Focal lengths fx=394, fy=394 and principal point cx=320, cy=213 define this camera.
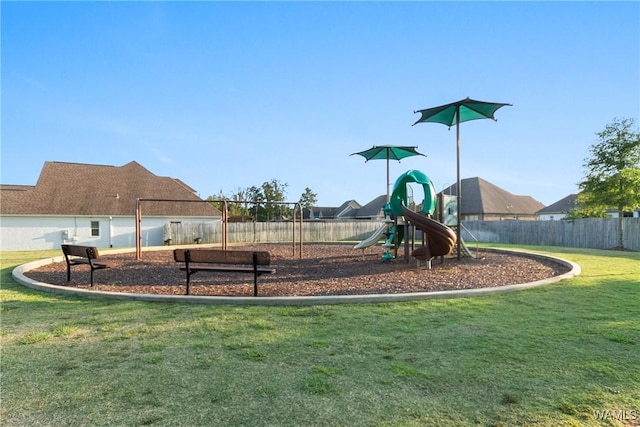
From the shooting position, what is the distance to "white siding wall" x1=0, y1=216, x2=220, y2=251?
1078 inches

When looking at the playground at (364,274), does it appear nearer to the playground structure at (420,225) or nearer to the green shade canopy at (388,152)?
the playground structure at (420,225)

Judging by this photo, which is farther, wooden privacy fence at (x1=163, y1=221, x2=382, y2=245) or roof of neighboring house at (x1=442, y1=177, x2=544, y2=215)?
roof of neighboring house at (x1=442, y1=177, x2=544, y2=215)

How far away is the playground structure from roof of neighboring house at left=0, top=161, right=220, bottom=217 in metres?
20.2

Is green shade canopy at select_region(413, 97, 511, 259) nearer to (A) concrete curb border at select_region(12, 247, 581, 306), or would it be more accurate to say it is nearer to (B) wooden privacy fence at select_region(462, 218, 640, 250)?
(A) concrete curb border at select_region(12, 247, 581, 306)

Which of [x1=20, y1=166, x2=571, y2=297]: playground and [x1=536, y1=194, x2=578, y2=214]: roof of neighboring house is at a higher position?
[x1=536, y1=194, x2=578, y2=214]: roof of neighboring house

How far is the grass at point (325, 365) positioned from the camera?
3.01 meters

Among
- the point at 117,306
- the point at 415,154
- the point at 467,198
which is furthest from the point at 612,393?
the point at 467,198

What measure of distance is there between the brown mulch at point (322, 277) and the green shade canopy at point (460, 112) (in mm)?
4789

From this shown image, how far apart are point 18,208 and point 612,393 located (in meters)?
34.0

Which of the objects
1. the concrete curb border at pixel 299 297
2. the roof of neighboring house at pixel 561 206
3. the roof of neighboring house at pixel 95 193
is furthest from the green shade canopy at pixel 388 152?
the roof of neighboring house at pixel 561 206

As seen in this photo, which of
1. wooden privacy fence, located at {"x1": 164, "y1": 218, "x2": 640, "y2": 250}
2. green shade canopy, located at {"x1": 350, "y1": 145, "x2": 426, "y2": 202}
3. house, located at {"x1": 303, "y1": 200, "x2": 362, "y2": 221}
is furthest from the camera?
house, located at {"x1": 303, "y1": 200, "x2": 362, "y2": 221}

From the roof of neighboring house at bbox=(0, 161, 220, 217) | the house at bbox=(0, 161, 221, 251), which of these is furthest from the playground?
the roof of neighboring house at bbox=(0, 161, 220, 217)

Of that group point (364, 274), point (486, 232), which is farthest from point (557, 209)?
point (364, 274)

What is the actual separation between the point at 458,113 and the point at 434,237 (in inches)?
188
